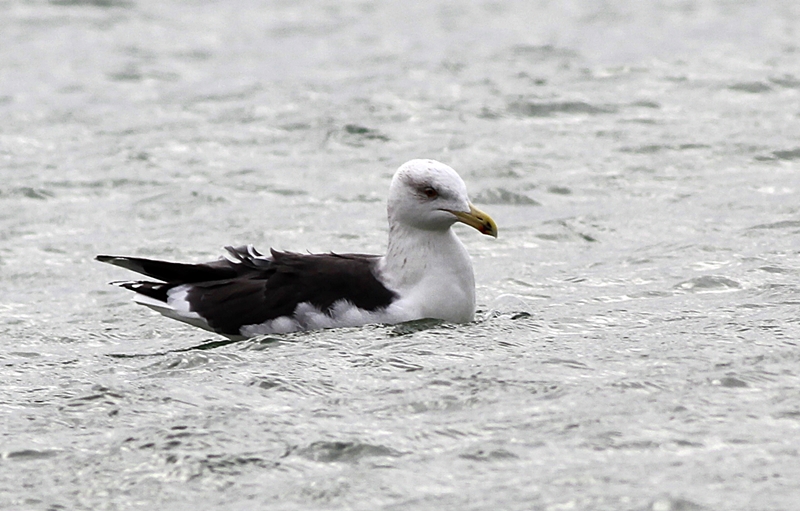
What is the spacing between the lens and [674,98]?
17.4m

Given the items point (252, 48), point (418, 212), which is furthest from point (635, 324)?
point (252, 48)

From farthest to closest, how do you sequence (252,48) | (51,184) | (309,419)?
(252,48) → (51,184) → (309,419)

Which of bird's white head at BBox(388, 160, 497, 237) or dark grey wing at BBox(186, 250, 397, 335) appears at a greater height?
bird's white head at BBox(388, 160, 497, 237)

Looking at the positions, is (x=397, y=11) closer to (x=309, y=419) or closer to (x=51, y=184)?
(x=51, y=184)

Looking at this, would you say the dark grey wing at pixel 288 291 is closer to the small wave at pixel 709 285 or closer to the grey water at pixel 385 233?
the grey water at pixel 385 233

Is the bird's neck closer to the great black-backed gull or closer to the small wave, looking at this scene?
the great black-backed gull

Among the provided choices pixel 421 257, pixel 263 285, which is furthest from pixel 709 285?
pixel 263 285

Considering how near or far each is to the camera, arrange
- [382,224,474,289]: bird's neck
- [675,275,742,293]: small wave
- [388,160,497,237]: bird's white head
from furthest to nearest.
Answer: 1. [675,275,742,293]: small wave
2. [382,224,474,289]: bird's neck
3. [388,160,497,237]: bird's white head

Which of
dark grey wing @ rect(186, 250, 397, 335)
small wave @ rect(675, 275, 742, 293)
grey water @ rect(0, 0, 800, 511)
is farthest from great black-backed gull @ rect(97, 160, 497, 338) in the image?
small wave @ rect(675, 275, 742, 293)

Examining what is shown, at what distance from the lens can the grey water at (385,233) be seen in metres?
6.55

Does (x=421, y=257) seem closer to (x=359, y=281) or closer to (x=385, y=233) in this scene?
(x=359, y=281)

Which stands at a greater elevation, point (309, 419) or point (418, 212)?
point (418, 212)

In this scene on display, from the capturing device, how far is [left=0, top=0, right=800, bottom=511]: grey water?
655cm

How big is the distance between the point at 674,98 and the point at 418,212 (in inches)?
356
